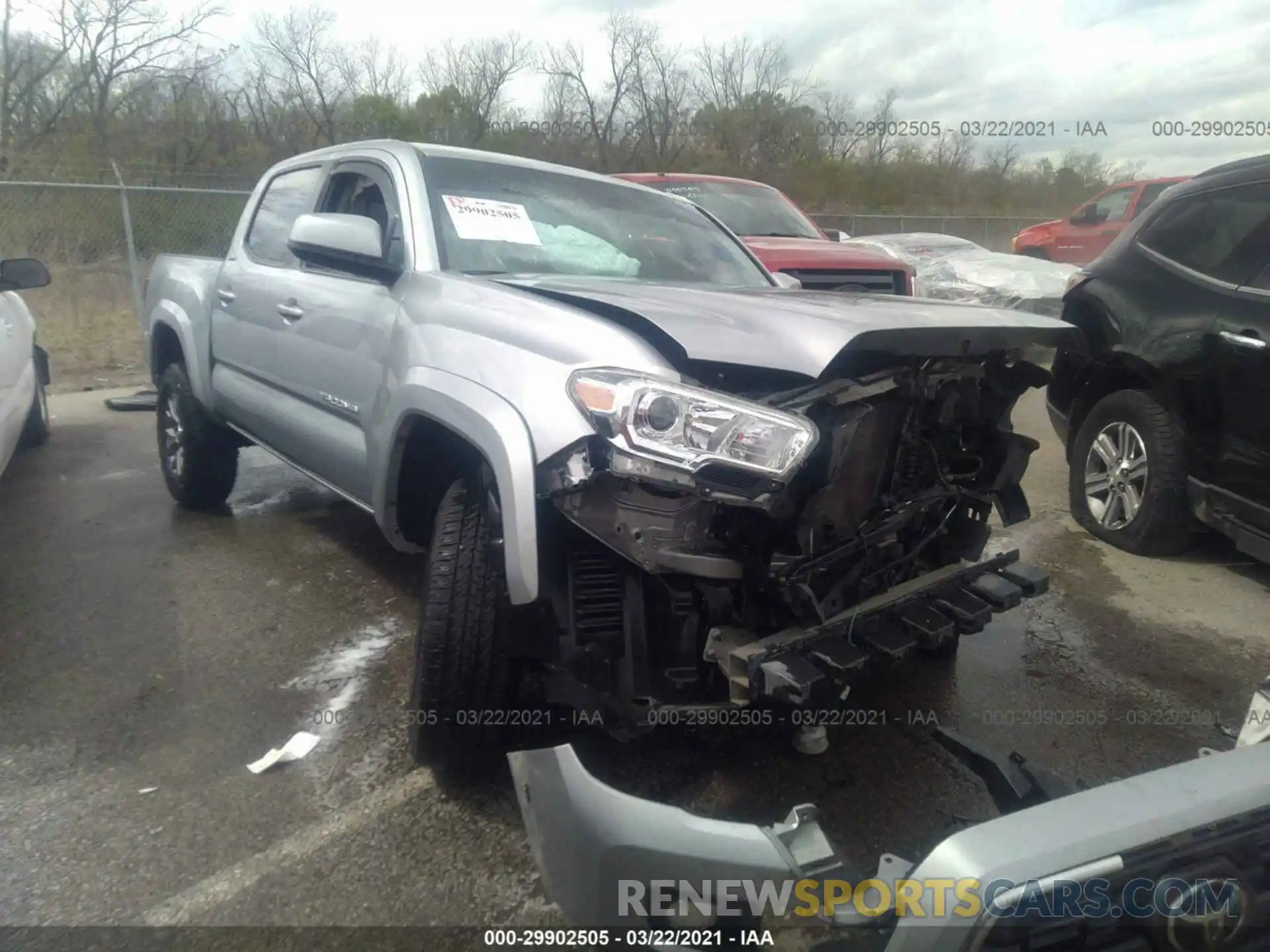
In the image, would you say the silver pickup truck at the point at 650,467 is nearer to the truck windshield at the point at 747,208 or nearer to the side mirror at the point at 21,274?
the side mirror at the point at 21,274

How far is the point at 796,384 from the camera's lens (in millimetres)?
2090

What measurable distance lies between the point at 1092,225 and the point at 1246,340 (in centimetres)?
1080

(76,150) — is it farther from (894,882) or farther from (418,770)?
(894,882)

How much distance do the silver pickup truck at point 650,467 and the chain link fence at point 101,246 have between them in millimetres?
8442

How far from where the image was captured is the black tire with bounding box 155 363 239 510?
15.2 ft

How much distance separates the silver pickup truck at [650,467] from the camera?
78.0 inches

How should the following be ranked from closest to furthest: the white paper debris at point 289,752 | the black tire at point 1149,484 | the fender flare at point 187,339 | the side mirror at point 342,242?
the white paper debris at point 289,752 → the side mirror at point 342,242 → the black tire at point 1149,484 → the fender flare at point 187,339

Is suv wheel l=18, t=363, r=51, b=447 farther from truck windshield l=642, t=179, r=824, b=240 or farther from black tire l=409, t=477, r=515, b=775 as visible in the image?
black tire l=409, t=477, r=515, b=775

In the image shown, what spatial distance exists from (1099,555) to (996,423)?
231 centimetres

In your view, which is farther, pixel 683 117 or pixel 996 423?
pixel 683 117

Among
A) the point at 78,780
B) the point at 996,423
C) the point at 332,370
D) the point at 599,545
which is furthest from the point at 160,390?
the point at 996,423

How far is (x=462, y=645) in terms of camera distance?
226cm

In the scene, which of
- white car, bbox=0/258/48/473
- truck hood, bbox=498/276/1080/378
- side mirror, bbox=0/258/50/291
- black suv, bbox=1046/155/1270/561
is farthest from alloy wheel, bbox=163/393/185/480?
black suv, bbox=1046/155/1270/561

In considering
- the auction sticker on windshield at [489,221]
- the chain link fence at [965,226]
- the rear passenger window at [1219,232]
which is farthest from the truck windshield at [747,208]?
the chain link fence at [965,226]
